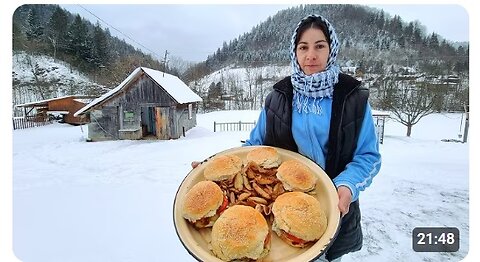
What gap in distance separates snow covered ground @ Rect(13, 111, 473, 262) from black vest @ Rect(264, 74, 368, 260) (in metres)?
0.47

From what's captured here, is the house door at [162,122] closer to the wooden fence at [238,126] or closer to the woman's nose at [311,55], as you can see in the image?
the wooden fence at [238,126]

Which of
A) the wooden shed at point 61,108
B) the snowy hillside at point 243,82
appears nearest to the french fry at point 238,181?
the snowy hillside at point 243,82

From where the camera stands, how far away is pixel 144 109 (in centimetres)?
167

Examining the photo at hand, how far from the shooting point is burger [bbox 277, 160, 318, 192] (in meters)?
0.85

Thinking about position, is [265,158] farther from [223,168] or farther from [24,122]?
[24,122]

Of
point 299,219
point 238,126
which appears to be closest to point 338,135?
point 299,219

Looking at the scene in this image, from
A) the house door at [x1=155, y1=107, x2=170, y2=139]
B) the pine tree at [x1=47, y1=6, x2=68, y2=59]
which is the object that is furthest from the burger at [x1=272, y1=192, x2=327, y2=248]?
the pine tree at [x1=47, y1=6, x2=68, y2=59]

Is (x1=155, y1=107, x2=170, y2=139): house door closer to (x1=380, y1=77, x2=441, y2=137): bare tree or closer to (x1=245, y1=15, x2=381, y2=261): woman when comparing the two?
(x1=245, y1=15, x2=381, y2=261): woman

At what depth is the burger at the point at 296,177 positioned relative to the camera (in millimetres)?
848

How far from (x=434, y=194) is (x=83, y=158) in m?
1.75

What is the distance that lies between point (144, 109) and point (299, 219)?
1229mm

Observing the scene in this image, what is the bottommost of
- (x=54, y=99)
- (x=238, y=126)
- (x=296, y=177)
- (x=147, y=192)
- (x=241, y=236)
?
(x=147, y=192)
